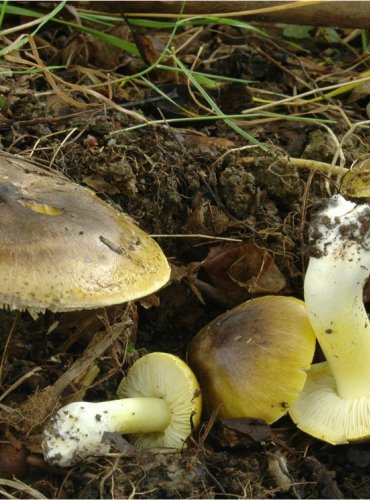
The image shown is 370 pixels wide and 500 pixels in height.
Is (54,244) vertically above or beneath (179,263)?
above

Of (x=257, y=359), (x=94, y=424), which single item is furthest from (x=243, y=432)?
(x=94, y=424)

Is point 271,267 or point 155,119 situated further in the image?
point 155,119

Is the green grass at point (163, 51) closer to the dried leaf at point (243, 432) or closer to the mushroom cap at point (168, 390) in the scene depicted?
the mushroom cap at point (168, 390)

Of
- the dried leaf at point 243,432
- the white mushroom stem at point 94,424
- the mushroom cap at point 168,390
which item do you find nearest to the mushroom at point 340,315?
the dried leaf at point 243,432

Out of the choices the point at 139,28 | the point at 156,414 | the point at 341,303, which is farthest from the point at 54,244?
the point at 139,28

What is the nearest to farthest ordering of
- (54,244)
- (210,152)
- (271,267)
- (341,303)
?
1. (54,244)
2. (341,303)
3. (271,267)
4. (210,152)

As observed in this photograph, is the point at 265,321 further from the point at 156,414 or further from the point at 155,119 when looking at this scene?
the point at 155,119

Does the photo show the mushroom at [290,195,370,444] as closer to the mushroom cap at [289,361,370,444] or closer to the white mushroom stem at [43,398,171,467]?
the mushroom cap at [289,361,370,444]
